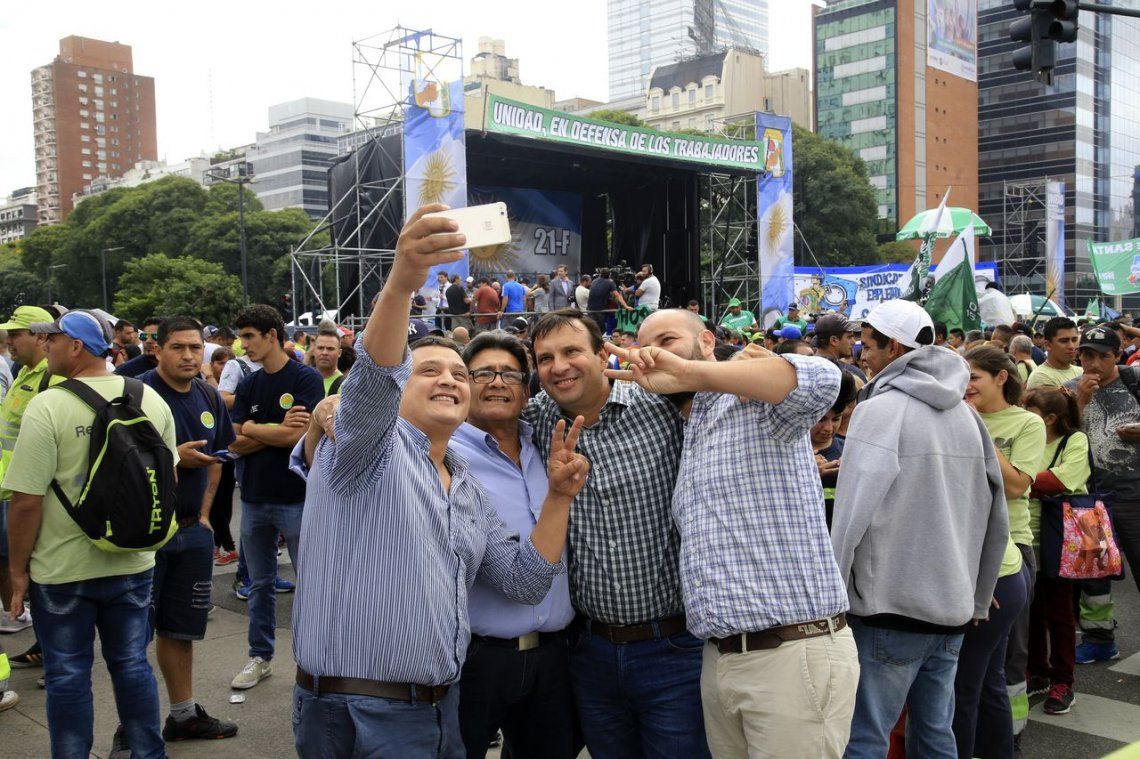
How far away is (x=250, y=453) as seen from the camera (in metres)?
5.29

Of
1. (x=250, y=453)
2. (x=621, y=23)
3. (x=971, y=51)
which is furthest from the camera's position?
(x=621, y=23)

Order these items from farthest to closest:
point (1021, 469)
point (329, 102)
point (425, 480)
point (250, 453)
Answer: point (329, 102), point (250, 453), point (1021, 469), point (425, 480)

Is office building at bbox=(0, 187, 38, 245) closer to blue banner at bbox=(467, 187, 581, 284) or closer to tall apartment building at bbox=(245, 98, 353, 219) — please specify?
tall apartment building at bbox=(245, 98, 353, 219)

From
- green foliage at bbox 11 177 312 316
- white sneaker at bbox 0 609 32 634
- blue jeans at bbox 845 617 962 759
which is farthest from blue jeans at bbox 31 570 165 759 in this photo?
green foliage at bbox 11 177 312 316

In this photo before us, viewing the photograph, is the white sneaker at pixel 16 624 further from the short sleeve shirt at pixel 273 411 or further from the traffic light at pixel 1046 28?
the traffic light at pixel 1046 28

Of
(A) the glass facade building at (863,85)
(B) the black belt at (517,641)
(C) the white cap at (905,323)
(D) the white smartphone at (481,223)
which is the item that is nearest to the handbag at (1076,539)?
(C) the white cap at (905,323)

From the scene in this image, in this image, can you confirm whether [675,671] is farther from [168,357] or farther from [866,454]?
[168,357]

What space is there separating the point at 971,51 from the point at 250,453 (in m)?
91.5

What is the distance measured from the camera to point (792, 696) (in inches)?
92.8

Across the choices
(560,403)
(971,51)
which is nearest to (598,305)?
(560,403)

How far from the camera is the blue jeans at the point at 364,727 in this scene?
2219 mm

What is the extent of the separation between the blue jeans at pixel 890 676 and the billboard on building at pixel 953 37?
A: 8549 cm

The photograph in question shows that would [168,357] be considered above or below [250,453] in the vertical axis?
above

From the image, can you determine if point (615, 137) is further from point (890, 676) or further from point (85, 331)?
point (890, 676)
